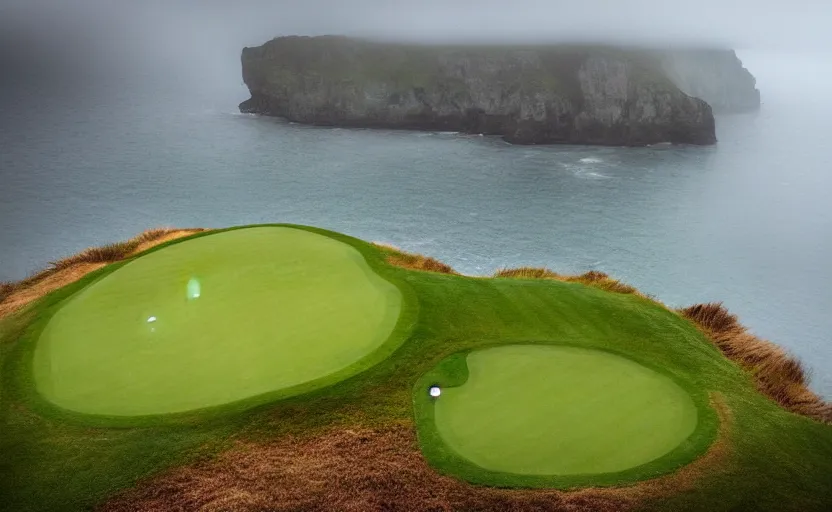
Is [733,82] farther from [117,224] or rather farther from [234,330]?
[234,330]

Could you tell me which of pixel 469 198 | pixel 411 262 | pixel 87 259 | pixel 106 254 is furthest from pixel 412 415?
pixel 469 198

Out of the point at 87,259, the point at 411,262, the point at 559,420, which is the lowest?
the point at 87,259

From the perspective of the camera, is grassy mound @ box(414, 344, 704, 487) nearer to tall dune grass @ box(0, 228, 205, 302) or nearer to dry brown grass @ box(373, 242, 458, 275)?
dry brown grass @ box(373, 242, 458, 275)

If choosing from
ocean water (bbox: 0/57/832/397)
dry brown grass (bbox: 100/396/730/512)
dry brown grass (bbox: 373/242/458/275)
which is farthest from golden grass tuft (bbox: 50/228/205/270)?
ocean water (bbox: 0/57/832/397)

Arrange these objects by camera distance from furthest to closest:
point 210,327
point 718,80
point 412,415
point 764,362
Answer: point 718,80, point 764,362, point 210,327, point 412,415

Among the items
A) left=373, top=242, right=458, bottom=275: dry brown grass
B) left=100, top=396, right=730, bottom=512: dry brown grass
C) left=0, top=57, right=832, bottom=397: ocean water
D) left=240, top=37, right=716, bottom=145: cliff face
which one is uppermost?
→ left=240, top=37, right=716, bottom=145: cliff face

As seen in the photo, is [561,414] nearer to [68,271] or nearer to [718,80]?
[68,271]
